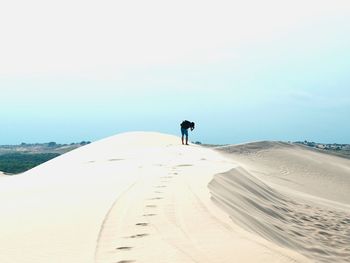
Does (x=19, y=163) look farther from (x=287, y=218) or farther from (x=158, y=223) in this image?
(x=158, y=223)

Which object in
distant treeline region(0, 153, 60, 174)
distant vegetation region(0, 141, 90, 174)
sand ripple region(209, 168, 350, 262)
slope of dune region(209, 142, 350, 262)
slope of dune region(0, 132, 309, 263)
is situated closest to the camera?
slope of dune region(0, 132, 309, 263)

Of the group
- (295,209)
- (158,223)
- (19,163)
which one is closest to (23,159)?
(19,163)

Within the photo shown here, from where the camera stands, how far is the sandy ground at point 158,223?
530 cm

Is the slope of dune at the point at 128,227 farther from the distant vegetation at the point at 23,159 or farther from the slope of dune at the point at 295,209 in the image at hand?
the distant vegetation at the point at 23,159

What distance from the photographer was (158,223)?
6625 millimetres

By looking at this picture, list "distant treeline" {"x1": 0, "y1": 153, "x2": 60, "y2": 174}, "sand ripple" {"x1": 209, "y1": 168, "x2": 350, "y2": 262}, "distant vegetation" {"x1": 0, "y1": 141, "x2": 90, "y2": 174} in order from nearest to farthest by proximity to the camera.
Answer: "sand ripple" {"x1": 209, "y1": 168, "x2": 350, "y2": 262}
"distant treeline" {"x1": 0, "y1": 153, "x2": 60, "y2": 174}
"distant vegetation" {"x1": 0, "y1": 141, "x2": 90, "y2": 174}

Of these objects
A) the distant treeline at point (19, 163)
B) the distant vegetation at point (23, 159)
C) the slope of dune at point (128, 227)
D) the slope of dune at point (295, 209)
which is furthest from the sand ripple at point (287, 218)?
the distant treeline at point (19, 163)

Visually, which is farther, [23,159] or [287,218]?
[23,159]

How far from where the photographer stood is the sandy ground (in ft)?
17.4

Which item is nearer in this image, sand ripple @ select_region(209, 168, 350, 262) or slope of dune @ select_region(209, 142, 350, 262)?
sand ripple @ select_region(209, 168, 350, 262)

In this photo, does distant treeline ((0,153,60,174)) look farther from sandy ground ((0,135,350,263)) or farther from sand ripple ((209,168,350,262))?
sandy ground ((0,135,350,263))

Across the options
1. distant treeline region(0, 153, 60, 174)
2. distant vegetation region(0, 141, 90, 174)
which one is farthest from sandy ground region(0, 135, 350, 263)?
distant treeline region(0, 153, 60, 174)

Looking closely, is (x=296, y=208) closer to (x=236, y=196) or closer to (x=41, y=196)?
(x=236, y=196)

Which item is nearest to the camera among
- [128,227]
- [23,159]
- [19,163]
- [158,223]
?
[128,227]
